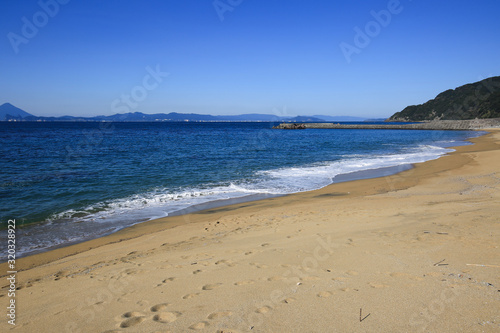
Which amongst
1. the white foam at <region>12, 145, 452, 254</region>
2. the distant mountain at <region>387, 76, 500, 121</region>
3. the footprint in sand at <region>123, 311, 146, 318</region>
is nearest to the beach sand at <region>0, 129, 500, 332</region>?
the footprint in sand at <region>123, 311, 146, 318</region>

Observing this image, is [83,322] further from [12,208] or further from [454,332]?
[12,208]

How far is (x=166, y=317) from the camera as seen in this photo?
361cm

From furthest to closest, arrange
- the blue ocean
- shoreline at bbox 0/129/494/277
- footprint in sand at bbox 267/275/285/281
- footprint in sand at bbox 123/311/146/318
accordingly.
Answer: the blue ocean, shoreline at bbox 0/129/494/277, footprint in sand at bbox 267/275/285/281, footprint in sand at bbox 123/311/146/318

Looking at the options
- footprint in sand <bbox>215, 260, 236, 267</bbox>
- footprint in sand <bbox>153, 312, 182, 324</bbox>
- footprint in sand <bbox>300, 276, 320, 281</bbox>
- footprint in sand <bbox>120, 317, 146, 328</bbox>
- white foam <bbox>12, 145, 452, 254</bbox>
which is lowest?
white foam <bbox>12, 145, 452, 254</bbox>

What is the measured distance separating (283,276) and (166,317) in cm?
186

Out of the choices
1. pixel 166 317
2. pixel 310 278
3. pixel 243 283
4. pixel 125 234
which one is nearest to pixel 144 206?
pixel 125 234

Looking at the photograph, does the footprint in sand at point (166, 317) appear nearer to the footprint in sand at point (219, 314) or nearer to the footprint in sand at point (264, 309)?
the footprint in sand at point (219, 314)

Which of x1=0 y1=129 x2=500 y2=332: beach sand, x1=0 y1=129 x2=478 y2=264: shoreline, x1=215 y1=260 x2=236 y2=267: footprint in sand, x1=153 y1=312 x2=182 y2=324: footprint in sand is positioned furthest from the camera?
x1=0 y1=129 x2=478 y2=264: shoreline

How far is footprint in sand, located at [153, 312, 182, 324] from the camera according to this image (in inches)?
139

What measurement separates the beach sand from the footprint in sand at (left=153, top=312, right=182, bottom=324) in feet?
0.07

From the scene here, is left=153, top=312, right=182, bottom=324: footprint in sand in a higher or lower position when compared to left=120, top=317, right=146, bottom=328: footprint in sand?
higher

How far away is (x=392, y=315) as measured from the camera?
337cm

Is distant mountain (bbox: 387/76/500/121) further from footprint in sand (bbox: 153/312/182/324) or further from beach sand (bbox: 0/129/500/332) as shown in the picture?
footprint in sand (bbox: 153/312/182/324)

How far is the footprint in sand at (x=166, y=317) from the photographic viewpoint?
11.6 ft
